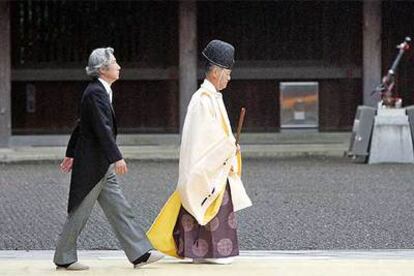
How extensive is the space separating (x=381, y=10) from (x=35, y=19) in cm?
792

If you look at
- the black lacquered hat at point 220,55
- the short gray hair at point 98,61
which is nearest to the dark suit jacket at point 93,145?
the short gray hair at point 98,61

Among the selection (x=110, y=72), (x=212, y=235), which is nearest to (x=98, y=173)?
(x=110, y=72)

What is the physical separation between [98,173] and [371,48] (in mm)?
14148

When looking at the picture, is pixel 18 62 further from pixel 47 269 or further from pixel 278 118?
pixel 47 269

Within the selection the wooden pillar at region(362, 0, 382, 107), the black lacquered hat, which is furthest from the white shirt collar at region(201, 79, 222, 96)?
the wooden pillar at region(362, 0, 382, 107)

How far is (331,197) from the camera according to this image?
1332 cm

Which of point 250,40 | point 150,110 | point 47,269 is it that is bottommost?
point 47,269

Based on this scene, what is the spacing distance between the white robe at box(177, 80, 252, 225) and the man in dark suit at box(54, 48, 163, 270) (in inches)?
20.2

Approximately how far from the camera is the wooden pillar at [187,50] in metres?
20.5

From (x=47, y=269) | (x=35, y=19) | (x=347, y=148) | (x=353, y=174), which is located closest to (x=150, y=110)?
(x=35, y=19)

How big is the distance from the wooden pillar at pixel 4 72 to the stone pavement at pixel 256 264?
11596 mm

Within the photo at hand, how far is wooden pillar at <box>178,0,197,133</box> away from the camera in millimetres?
20516

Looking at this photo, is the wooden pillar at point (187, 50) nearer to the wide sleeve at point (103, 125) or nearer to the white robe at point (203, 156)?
the white robe at point (203, 156)

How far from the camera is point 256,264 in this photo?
812 centimetres
